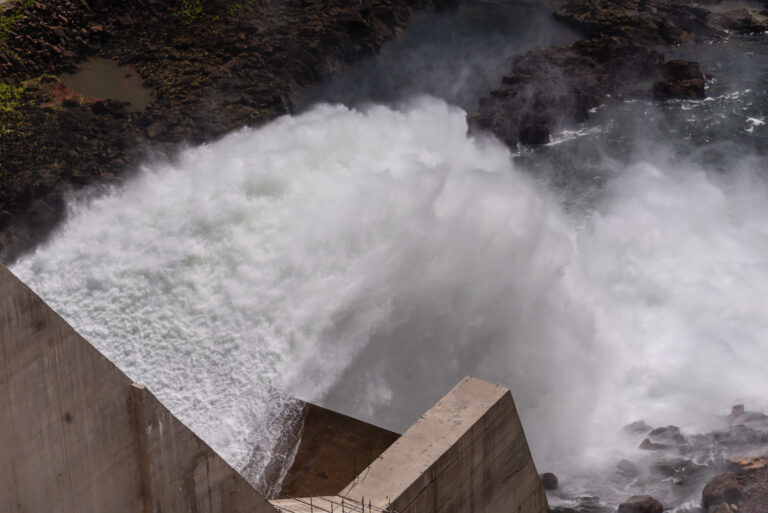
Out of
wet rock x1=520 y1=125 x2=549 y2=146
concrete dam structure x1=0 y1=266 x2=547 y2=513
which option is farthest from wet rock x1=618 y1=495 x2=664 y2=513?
wet rock x1=520 y1=125 x2=549 y2=146

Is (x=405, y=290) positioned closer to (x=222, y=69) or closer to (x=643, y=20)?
(x=222, y=69)

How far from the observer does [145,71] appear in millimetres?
39875

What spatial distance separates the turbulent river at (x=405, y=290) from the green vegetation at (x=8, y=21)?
32.5ft

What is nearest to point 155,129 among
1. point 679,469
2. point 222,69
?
point 222,69

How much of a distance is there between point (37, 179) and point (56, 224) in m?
4.04

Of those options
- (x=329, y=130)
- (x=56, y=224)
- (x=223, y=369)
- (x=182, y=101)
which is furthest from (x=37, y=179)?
(x=223, y=369)

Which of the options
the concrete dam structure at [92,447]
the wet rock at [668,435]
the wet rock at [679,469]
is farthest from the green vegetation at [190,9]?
the concrete dam structure at [92,447]

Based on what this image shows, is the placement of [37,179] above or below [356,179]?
below

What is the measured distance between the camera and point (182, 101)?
38.3m

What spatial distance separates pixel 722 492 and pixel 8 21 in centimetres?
2978

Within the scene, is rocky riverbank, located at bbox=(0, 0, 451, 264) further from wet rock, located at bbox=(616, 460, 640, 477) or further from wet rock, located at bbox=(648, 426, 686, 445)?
wet rock, located at bbox=(648, 426, 686, 445)

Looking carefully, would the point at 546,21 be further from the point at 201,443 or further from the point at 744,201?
the point at 201,443

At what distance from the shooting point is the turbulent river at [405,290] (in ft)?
79.9

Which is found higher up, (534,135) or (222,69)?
(534,135)
